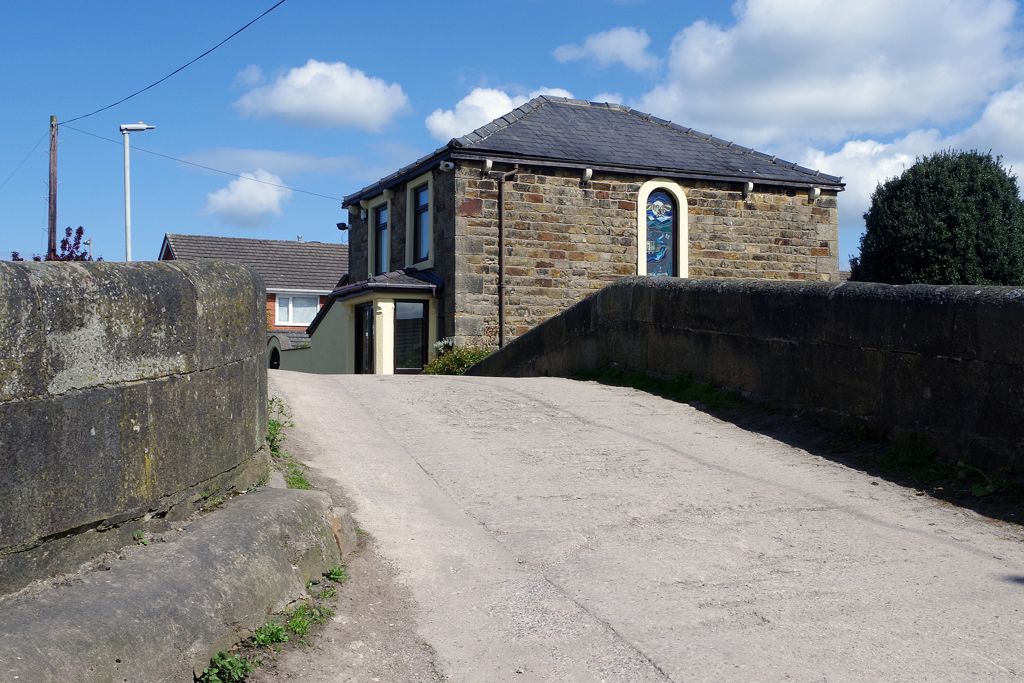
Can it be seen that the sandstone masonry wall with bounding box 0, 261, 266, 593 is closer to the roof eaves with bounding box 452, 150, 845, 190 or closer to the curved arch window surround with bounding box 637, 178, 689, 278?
the roof eaves with bounding box 452, 150, 845, 190

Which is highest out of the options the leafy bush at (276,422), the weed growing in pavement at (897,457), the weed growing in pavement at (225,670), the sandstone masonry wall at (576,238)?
the sandstone masonry wall at (576,238)

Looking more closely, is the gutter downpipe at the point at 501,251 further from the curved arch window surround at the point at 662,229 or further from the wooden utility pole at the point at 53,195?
the wooden utility pole at the point at 53,195

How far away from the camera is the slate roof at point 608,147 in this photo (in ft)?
67.3

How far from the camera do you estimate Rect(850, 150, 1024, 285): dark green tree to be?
2069 centimetres

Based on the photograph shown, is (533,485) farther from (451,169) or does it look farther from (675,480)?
(451,169)

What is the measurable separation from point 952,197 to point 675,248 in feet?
18.5

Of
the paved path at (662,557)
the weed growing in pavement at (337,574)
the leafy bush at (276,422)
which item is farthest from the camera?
the leafy bush at (276,422)

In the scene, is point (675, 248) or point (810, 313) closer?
point (810, 313)

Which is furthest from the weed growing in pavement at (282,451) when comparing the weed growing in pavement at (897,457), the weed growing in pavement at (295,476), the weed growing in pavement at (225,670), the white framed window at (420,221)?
the white framed window at (420,221)

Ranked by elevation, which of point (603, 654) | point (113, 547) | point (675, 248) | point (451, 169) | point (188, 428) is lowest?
point (603, 654)

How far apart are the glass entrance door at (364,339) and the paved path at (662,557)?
1412 cm

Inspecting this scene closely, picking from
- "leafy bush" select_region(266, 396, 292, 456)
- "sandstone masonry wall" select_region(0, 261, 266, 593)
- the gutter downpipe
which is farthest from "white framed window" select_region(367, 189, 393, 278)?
"sandstone masonry wall" select_region(0, 261, 266, 593)

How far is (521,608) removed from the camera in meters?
4.71

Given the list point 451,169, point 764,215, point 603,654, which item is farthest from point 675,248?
point 603,654
